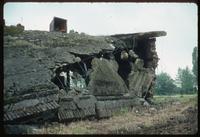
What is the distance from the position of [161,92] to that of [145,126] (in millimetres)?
23579

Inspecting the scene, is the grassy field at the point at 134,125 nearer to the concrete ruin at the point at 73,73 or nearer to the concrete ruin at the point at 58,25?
the concrete ruin at the point at 73,73

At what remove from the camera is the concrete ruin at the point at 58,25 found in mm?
18062

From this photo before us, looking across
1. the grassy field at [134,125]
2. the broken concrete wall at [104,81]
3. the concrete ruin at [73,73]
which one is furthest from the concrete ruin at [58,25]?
the grassy field at [134,125]

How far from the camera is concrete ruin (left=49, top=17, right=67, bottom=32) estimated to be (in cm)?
1806

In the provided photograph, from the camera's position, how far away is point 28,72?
11.1 m

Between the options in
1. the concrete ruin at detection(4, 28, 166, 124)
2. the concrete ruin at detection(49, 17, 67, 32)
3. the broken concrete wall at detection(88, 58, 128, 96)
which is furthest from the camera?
the concrete ruin at detection(49, 17, 67, 32)

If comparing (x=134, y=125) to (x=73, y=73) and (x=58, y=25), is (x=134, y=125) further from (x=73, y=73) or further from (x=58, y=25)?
(x=58, y=25)

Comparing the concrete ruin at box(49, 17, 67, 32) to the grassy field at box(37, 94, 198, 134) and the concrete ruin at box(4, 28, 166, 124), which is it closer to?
the concrete ruin at box(4, 28, 166, 124)

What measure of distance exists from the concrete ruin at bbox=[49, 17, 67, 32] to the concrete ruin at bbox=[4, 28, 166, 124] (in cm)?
275

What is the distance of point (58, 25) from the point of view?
722 inches

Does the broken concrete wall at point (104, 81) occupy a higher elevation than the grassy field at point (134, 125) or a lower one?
higher

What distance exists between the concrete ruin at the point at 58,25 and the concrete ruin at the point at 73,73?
2748 millimetres

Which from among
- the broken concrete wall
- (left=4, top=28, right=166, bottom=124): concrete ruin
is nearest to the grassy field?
(left=4, top=28, right=166, bottom=124): concrete ruin

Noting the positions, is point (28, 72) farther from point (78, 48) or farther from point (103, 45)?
point (103, 45)
